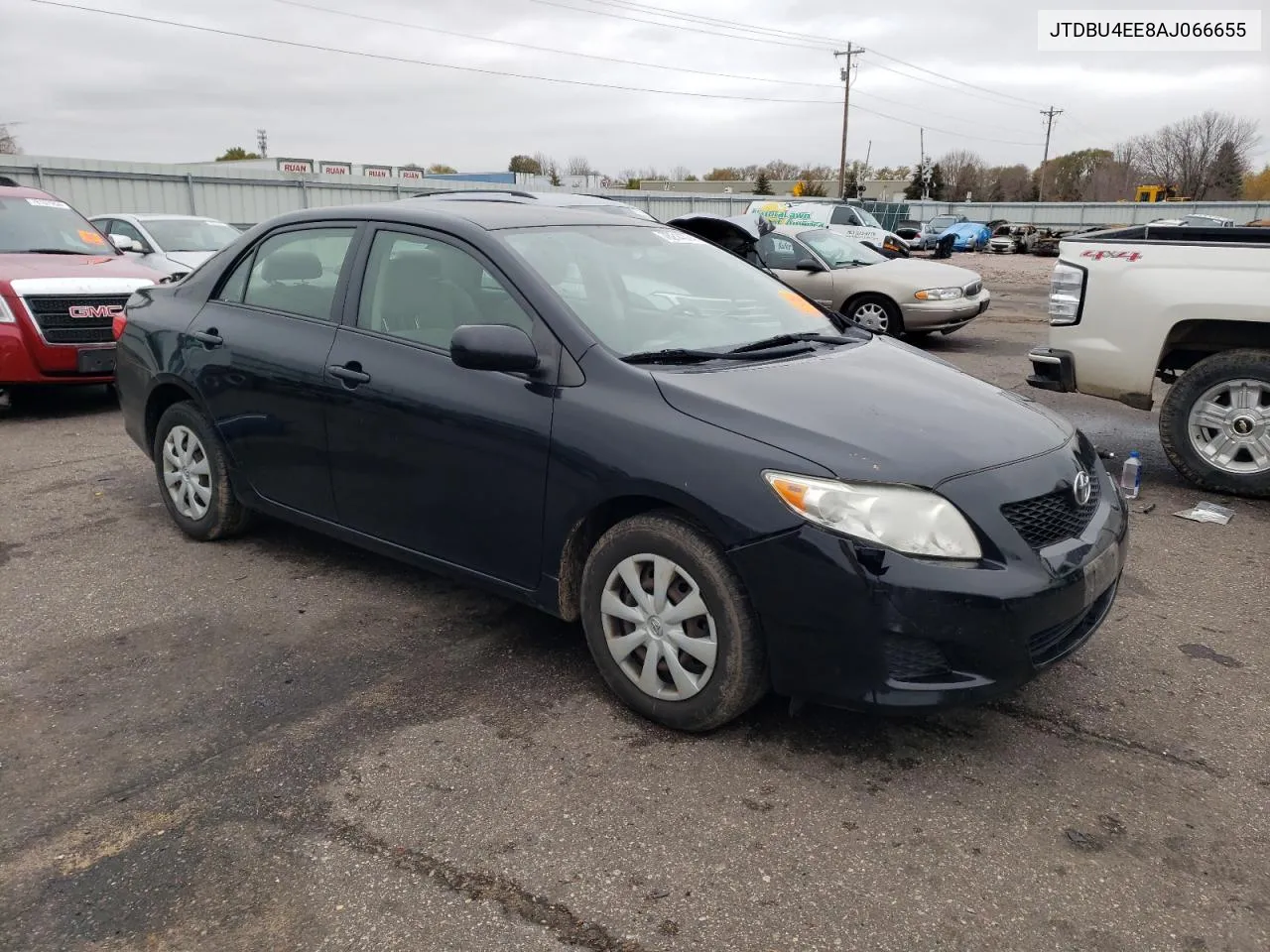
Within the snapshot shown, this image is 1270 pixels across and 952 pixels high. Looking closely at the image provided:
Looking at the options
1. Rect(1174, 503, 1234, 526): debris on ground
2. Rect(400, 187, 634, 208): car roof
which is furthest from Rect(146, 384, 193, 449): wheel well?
Rect(1174, 503, 1234, 526): debris on ground

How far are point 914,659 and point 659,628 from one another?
0.78 m

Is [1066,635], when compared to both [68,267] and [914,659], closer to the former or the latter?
[914,659]

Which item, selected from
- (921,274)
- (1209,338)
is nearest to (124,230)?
(921,274)

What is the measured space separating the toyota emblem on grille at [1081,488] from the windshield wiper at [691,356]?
3.58 ft

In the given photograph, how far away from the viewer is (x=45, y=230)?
8883mm

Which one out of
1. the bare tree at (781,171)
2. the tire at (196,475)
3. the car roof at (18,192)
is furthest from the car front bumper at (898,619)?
the bare tree at (781,171)

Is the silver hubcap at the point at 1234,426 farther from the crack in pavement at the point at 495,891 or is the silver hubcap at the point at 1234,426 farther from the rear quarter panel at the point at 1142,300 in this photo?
the crack in pavement at the point at 495,891

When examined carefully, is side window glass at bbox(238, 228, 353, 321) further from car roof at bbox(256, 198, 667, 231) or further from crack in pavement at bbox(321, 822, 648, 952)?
crack in pavement at bbox(321, 822, 648, 952)

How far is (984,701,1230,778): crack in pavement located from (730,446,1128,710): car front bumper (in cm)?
42

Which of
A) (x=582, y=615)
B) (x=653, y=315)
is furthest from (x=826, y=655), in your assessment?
(x=653, y=315)

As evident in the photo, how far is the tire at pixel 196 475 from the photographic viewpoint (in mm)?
4672

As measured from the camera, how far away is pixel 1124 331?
235 inches

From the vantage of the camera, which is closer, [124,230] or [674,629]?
[674,629]

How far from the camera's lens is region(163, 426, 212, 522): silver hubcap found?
4773 mm
